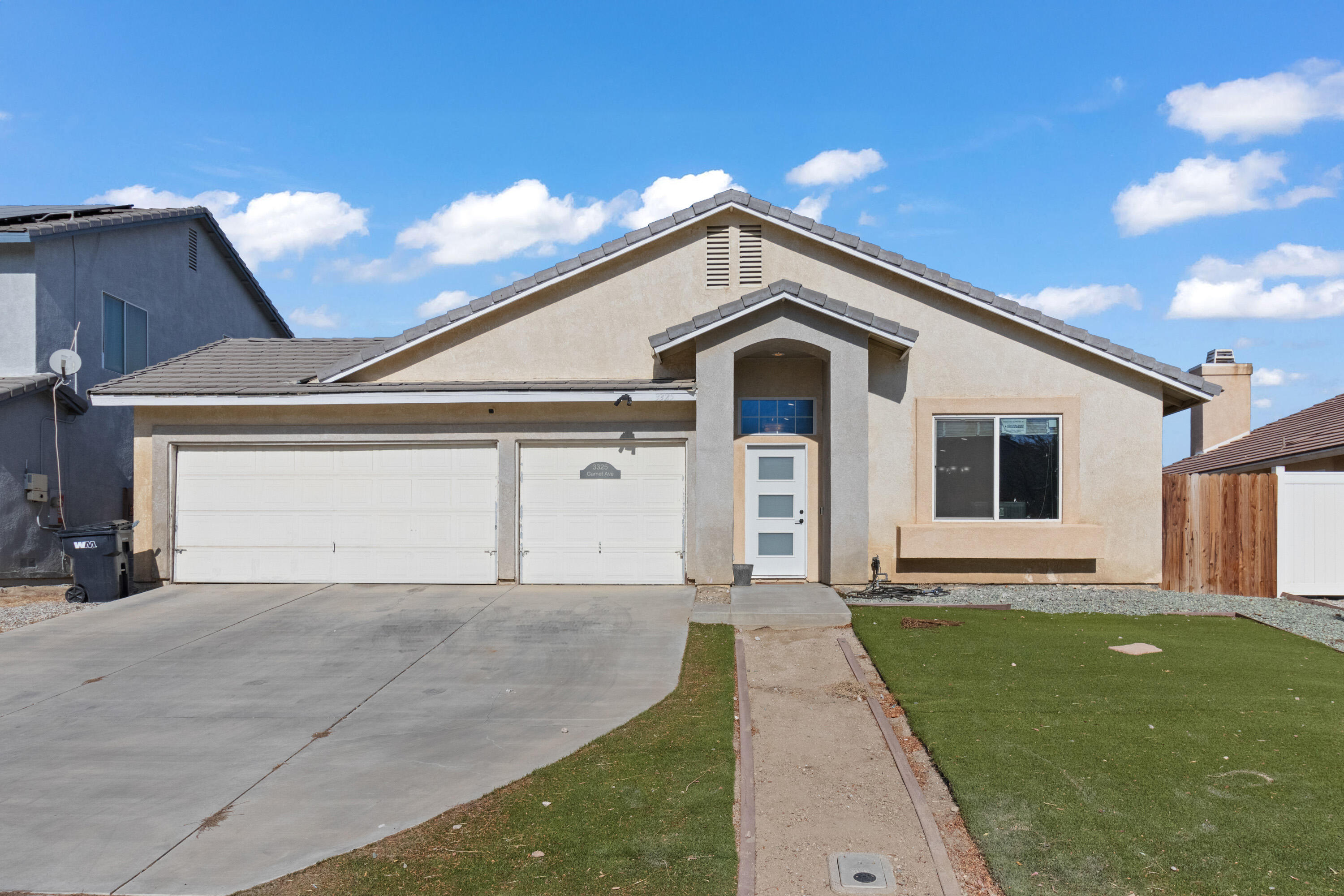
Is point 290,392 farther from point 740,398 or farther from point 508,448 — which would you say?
point 740,398

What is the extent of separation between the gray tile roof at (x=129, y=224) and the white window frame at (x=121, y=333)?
1441 mm

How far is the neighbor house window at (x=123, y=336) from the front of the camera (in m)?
16.9

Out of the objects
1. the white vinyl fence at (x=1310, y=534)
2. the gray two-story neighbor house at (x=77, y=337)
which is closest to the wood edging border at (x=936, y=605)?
the white vinyl fence at (x=1310, y=534)

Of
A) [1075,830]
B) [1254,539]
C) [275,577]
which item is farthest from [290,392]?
[1254,539]

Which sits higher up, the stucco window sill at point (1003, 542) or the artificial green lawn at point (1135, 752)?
the stucco window sill at point (1003, 542)

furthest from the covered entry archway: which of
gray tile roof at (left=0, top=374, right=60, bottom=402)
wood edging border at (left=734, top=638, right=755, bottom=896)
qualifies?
gray tile roof at (left=0, top=374, right=60, bottom=402)

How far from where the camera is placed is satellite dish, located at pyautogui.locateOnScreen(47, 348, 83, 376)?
14.4m

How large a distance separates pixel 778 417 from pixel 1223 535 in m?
6.64

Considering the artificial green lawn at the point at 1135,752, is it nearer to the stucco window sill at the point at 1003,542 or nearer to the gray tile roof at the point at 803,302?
the stucco window sill at the point at 1003,542

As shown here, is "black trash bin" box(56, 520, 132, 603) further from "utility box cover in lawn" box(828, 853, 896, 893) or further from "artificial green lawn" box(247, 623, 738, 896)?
"utility box cover in lawn" box(828, 853, 896, 893)

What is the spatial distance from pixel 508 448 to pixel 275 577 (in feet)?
13.3

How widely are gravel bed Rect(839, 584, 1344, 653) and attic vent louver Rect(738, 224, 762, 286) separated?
210 inches

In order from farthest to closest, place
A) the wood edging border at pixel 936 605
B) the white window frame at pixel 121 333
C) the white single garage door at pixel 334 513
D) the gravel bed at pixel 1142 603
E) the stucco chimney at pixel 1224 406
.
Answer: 1. the stucco chimney at pixel 1224 406
2. the white window frame at pixel 121 333
3. the white single garage door at pixel 334 513
4. the wood edging border at pixel 936 605
5. the gravel bed at pixel 1142 603

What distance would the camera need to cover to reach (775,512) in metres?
12.8
